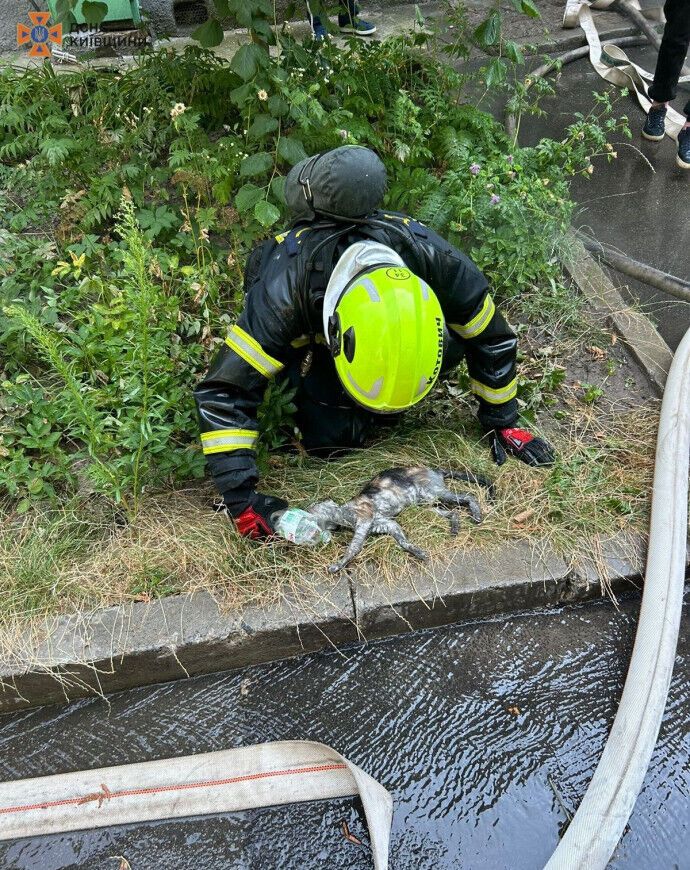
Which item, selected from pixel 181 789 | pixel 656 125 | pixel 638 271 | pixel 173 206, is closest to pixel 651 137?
pixel 656 125

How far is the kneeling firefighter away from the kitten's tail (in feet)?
1.49

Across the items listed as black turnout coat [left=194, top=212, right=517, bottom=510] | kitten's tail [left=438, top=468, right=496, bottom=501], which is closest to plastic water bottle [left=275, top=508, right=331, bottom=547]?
black turnout coat [left=194, top=212, right=517, bottom=510]

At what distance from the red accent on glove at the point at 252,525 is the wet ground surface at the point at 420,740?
1.66ft

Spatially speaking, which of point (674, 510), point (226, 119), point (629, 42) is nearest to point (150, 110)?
point (226, 119)

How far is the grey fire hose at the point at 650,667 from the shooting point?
78.1 inches

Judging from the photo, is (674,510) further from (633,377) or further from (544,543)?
(633,377)

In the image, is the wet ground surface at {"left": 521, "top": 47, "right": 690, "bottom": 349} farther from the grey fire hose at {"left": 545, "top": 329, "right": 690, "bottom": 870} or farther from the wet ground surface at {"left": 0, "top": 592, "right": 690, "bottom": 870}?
the wet ground surface at {"left": 0, "top": 592, "right": 690, "bottom": 870}

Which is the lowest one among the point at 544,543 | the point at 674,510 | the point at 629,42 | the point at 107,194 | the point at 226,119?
the point at 544,543

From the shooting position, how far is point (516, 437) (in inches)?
122

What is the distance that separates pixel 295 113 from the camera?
349 centimetres

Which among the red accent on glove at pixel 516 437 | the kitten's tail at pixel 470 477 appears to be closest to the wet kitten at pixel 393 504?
the kitten's tail at pixel 470 477

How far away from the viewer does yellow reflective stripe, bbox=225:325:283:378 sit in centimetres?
249

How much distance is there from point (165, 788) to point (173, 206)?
301cm

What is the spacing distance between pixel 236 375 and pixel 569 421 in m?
1.67
